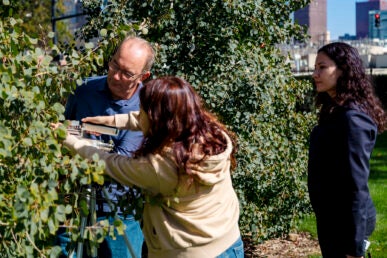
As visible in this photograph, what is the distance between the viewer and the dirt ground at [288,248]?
20.5 feet

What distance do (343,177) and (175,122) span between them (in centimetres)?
95

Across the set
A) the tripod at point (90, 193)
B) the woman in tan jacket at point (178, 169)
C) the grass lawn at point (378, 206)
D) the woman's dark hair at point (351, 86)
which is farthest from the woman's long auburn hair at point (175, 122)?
the grass lawn at point (378, 206)

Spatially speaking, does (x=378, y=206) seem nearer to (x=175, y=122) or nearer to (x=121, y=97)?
(x=121, y=97)

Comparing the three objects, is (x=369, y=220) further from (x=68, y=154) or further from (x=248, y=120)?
(x=248, y=120)

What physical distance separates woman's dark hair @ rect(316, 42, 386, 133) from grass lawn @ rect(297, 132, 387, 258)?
2.83m

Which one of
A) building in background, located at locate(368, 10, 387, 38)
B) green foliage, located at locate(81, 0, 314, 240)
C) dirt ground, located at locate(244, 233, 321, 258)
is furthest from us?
building in background, located at locate(368, 10, 387, 38)

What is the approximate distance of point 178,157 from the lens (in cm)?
259

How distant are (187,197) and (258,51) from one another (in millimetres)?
2658

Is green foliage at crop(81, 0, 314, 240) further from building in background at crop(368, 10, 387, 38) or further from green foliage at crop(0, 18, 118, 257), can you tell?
building in background at crop(368, 10, 387, 38)

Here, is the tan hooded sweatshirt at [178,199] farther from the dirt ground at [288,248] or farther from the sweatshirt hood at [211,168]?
the dirt ground at [288,248]

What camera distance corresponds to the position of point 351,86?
3.33 metres

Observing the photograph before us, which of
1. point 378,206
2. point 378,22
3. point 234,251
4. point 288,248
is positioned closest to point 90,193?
point 234,251

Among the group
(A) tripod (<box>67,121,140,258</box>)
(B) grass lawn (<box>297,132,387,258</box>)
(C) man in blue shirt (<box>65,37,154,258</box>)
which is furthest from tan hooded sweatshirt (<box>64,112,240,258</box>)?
(B) grass lawn (<box>297,132,387,258</box>)

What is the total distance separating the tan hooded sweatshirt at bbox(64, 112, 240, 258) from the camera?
2619mm
